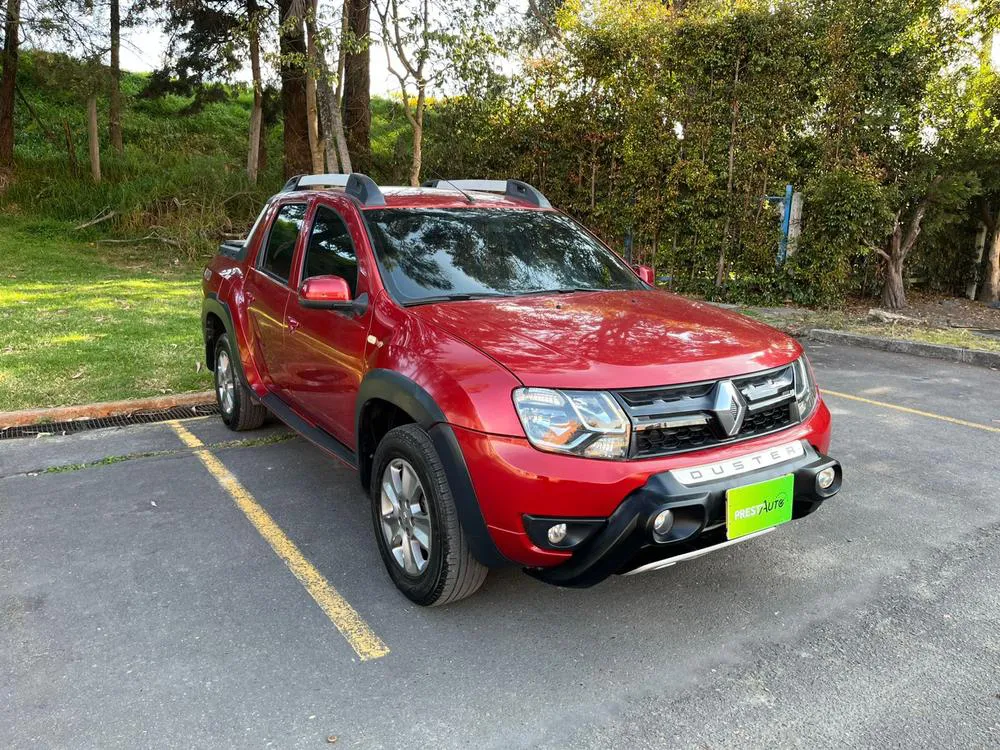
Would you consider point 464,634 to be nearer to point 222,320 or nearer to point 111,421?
point 222,320

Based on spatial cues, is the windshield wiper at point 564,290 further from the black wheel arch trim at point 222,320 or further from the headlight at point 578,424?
the black wheel arch trim at point 222,320

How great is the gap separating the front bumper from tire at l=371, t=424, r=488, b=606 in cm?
37

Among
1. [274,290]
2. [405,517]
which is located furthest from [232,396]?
[405,517]

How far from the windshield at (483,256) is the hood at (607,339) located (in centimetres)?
17

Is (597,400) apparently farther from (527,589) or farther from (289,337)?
(289,337)

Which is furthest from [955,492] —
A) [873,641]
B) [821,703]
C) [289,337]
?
[289,337]

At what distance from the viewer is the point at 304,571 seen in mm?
3562

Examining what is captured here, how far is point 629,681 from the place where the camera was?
2.75 metres

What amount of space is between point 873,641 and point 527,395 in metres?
1.67

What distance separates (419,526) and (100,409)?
12.7 ft

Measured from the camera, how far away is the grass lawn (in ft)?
21.1

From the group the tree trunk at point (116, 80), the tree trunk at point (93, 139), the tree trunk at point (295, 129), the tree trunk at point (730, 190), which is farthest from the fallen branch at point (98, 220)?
the tree trunk at point (730, 190)

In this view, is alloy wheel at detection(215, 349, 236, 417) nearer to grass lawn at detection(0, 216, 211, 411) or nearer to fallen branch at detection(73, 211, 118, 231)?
grass lawn at detection(0, 216, 211, 411)

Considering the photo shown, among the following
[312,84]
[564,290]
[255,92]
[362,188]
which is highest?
[255,92]
